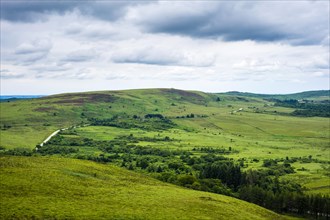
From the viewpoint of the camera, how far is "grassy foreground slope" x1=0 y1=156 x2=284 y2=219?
70.6m

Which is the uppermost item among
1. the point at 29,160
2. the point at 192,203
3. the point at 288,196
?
the point at 29,160

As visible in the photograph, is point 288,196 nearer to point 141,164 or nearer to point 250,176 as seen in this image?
point 250,176

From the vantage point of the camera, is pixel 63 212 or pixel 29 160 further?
pixel 29 160

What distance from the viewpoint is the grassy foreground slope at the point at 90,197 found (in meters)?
70.6

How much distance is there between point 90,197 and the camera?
83.0m

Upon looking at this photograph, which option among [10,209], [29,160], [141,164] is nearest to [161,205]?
[10,209]

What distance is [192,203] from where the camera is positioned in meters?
88.4

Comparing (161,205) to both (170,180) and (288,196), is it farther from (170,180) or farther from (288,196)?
(288,196)

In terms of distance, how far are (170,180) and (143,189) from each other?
39639 millimetres

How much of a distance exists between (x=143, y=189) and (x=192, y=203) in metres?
17.0

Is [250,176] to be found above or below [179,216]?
below

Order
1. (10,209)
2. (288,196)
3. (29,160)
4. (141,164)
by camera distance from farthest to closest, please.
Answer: (141,164), (288,196), (29,160), (10,209)

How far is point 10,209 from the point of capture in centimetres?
6675

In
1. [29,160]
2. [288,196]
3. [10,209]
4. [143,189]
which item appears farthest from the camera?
[288,196]
